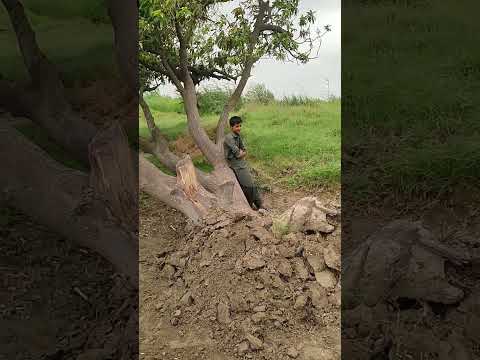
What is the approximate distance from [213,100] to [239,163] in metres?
5.87

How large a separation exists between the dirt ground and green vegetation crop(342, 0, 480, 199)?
197 cm

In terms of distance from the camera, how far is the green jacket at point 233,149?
23.2 ft

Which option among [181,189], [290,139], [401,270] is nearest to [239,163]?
[181,189]

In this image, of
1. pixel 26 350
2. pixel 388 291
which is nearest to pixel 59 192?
pixel 26 350

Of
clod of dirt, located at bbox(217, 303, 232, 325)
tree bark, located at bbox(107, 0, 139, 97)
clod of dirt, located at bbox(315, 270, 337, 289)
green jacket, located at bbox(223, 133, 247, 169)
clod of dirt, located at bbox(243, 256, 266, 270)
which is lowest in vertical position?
clod of dirt, located at bbox(217, 303, 232, 325)

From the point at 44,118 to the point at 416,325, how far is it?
16.5 ft

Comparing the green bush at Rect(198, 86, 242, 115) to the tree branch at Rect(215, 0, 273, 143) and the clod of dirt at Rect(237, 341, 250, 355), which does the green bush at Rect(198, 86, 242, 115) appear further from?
the clod of dirt at Rect(237, 341, 250, 355)

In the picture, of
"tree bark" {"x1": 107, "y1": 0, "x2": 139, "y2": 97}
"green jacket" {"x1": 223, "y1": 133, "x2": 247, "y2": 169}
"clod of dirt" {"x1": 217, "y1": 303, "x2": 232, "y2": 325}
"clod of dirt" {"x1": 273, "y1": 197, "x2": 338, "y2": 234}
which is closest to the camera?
"clod of dirt" {"x1": 217, "y1": 303, "x2": 232, "y2": 325}

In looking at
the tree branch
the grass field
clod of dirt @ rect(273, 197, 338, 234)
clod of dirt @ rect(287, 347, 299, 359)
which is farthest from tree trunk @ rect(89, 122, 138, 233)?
the grass field

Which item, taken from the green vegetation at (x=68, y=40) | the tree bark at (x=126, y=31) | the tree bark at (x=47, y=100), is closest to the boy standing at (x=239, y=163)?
the tree bark at (x=126, y=31)

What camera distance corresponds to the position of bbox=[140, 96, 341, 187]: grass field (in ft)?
25.9

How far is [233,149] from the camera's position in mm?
7074

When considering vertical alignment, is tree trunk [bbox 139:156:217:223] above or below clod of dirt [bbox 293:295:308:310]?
above

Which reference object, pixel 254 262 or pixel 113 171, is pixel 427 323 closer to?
pixel 254 262
